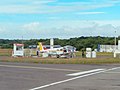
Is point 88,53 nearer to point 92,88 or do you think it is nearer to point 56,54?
point 56,54

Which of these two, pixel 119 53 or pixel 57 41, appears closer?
pixel 119 53

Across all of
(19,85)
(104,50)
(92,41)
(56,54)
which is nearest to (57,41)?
(92,41)

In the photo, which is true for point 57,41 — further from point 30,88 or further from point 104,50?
point 30,88

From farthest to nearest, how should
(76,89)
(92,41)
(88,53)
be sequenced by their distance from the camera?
1. (92,41)
2. (88,53)
3. (76,89)

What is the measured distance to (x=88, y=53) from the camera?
5722 centimetres

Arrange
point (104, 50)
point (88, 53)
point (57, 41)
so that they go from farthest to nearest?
1. point (57, 41)
2. point (104, 50)
3. point (88, 53)

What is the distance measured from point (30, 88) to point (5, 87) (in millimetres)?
1213

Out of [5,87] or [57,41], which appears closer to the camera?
[5,87]

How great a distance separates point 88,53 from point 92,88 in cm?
4162

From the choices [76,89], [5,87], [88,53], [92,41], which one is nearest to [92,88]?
[76,89]

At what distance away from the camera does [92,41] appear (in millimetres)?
112500

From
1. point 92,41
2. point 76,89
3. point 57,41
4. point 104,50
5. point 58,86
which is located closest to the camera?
A: point 76,89

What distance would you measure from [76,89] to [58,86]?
1.33 meters

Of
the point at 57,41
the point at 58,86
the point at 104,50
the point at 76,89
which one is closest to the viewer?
the point at 76,89
